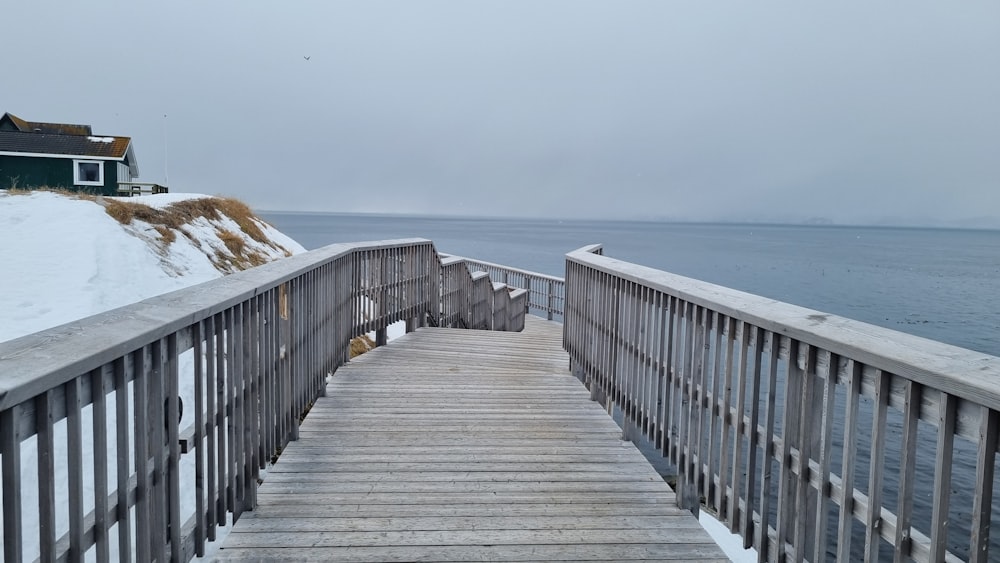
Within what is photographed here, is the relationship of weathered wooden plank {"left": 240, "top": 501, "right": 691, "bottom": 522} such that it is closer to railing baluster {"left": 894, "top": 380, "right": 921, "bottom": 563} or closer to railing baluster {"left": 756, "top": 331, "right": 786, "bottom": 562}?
railing baluster {"left": 756, "top": 331, "right": 786, "bottom": 562}

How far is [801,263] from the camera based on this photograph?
252 ft

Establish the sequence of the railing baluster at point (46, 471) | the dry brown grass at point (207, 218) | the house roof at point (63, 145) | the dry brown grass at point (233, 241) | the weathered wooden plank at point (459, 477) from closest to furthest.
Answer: the railing baluster at point (46, 471) → the weathered wooden plank at point (459, 477) → the dry brown grass at point (207, 218) → the dry brown grass at point (233, 241) → the house roof at point (63, 145)

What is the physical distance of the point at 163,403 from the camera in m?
2.24

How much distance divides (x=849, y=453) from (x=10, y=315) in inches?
391

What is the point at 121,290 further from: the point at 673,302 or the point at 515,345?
the point at 673,302

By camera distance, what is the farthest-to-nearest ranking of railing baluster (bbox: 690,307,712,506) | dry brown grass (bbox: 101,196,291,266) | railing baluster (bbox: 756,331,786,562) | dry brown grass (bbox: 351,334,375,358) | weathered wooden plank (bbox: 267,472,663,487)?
dry brown grass (bbox: 101,196,291,266) → dry brown grass (bbox: 351,334,375,358) → weathered wooden plank (bbox: 267,472,663,487) → railing baluster (bbox: 690,307,712,506) → railing baluster (bbox: 756,331,786,562)

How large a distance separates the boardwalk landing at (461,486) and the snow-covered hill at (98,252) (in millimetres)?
5430

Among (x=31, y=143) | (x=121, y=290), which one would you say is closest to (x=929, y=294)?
(x=121, y=290)

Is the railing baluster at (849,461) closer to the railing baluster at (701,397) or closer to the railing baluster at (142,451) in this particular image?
the railing baluster at (701,397)

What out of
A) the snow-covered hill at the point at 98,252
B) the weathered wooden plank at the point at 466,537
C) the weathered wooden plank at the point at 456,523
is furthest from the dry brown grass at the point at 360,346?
the weathered wooden plank at the point at 466,537

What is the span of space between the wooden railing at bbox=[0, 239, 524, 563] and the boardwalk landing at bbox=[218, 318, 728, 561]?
250 millimetres

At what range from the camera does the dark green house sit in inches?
1253

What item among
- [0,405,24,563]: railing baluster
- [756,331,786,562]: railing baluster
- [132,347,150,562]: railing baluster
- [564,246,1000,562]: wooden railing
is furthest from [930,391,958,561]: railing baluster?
[132,347,150,562]: railing baluster

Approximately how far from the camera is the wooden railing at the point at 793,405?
1700mm
